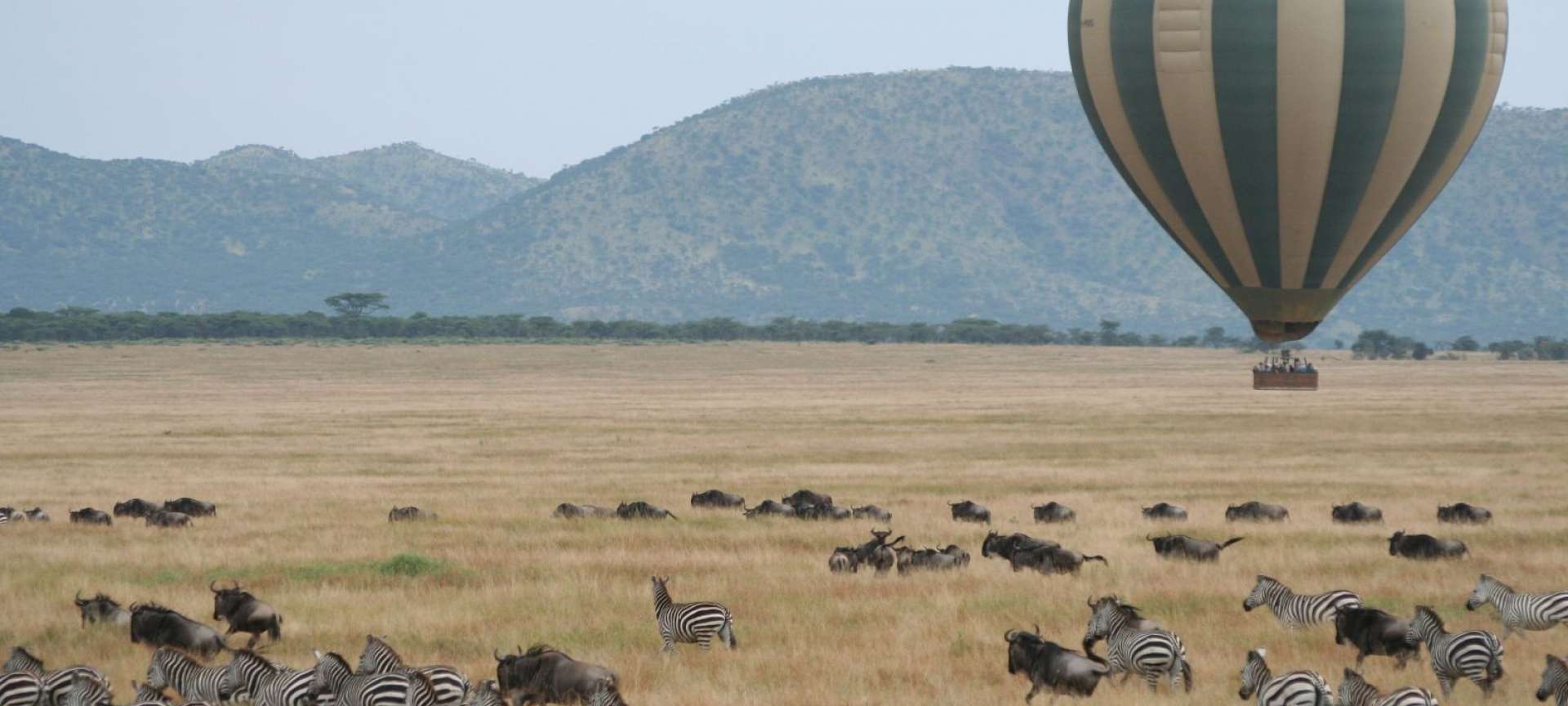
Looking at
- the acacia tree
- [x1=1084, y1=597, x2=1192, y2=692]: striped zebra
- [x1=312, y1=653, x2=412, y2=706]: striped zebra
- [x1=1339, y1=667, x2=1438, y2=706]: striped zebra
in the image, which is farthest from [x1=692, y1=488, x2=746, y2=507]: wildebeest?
the acacia tree

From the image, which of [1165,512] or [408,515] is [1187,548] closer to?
[1165,512]

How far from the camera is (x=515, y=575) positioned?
77.4ft

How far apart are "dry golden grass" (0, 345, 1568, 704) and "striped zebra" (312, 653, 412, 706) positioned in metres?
2.77

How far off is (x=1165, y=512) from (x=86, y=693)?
2054 centimetres

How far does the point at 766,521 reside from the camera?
2991cm

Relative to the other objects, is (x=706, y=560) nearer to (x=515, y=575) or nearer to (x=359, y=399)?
(x=515, y=575)

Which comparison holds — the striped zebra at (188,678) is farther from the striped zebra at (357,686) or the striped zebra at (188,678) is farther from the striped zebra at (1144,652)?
the striped zebra at (1144,652)

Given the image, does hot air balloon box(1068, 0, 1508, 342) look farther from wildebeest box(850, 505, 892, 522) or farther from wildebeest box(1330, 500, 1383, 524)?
wildebeest box(850, 505, 892, 522)

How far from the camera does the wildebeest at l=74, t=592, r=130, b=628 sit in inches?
761

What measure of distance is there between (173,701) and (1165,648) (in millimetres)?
8333

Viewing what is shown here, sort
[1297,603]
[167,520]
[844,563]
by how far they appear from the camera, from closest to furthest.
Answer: [1297,603] < [844,563] < [167,520]

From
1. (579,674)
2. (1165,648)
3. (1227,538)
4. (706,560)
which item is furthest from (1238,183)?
(579,674)

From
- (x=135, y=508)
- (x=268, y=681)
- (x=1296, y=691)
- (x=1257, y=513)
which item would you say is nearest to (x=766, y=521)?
(x=1257, y=513)

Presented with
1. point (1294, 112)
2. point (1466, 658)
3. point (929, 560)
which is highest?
point (1294, 112)
